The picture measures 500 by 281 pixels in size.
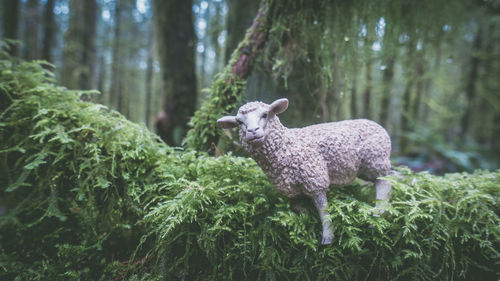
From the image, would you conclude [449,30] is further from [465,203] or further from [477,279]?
[477,279]

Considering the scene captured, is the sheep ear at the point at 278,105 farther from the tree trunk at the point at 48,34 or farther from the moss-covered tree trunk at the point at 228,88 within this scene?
the tree trunk at the point at 48,34

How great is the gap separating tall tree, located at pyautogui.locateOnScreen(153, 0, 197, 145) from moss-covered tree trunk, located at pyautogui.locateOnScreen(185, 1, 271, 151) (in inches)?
114

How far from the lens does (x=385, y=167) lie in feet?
6.00

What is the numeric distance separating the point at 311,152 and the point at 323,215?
41 centimetres

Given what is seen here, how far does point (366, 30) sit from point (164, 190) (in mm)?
2487

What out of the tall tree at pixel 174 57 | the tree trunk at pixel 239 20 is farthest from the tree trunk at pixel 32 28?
the tree trunk at pixel 239 20

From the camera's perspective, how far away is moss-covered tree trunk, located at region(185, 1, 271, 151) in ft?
7.96

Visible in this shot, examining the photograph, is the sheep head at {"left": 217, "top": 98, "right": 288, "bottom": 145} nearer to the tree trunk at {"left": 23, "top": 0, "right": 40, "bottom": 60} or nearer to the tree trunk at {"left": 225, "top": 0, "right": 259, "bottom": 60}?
the tree trunk at {"left": 225, "top": 0, "right": 259, "bottom": 60}

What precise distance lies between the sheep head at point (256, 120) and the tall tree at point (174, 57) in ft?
13.1

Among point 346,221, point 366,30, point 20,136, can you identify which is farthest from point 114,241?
point 366,30

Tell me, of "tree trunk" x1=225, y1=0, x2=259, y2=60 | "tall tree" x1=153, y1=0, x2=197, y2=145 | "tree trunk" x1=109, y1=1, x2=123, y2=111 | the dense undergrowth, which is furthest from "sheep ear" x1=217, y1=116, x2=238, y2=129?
"tree trunk" x1=109, y1=1, x2=123, y2=111

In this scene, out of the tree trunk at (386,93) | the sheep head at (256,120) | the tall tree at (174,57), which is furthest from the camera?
the tree trunk at (386,93)

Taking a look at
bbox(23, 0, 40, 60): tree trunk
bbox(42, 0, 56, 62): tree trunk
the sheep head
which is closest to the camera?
the sheep head

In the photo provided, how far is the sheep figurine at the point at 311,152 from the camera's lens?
1467 mm
